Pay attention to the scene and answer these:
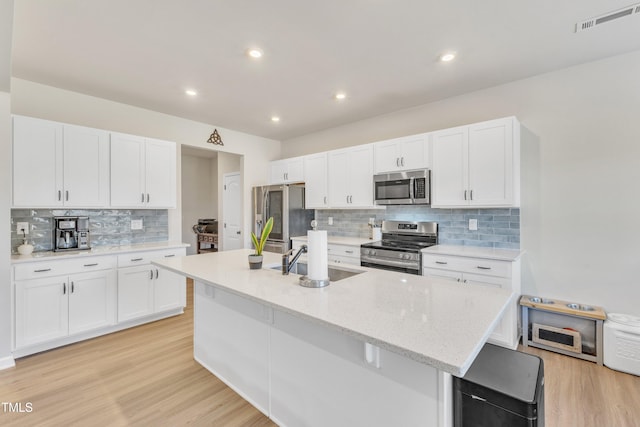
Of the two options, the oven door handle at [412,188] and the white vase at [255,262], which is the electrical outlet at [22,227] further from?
the oven door handle at [412,188]

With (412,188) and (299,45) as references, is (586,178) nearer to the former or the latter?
(412,188)

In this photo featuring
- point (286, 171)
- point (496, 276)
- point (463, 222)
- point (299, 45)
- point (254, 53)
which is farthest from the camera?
point (286, 171)

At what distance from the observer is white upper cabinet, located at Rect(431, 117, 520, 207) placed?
281 cm


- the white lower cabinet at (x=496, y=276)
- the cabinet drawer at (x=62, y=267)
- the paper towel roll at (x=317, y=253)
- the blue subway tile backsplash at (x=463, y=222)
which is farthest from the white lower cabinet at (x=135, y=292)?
the white lower cabinet at (x=496, y=276)

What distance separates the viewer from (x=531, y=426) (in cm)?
107

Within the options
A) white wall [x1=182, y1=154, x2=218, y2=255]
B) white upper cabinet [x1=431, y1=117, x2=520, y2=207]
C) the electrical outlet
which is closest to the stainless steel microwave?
white upper cabinet [x1=431, y1=117, x2=520, y2=207]

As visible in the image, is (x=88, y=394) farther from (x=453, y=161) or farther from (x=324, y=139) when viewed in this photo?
(x=324, y=139)

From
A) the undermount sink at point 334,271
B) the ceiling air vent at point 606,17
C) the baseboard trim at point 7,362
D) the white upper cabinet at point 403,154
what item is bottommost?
the baseboard trim at point 7,362

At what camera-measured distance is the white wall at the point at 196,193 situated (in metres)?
7.17

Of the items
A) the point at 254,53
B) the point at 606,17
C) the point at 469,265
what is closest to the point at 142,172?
the point at 254,53

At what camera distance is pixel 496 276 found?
2680 millimetres

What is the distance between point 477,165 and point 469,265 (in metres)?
1.06

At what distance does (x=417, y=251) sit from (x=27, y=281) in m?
3.82

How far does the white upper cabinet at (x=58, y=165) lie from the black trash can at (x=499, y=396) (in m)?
3.81
